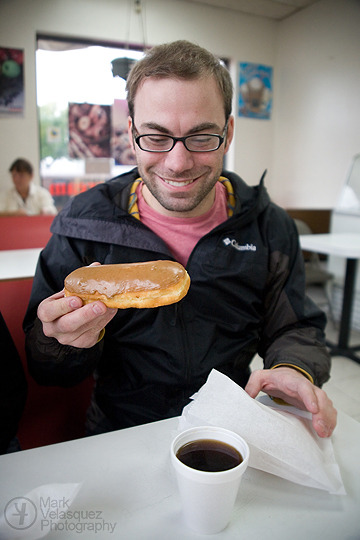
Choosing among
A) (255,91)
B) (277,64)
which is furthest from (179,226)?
(277,64)

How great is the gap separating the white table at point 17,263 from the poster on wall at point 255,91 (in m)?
5.31

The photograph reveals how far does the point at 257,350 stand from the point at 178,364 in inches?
13.5

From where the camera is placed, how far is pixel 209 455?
0.62 metres

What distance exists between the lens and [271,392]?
36.8 inches

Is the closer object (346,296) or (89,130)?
(346,296)

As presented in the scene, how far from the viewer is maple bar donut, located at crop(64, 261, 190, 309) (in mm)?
756

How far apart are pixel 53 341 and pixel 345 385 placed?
Result: 249cm

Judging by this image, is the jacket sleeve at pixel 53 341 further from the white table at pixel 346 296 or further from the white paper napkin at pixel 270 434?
the white table at pixel 346 296

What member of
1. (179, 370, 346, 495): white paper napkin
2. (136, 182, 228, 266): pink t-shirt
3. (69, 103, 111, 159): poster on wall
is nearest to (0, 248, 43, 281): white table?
(136, 182, 228, 266): pink t-shirt

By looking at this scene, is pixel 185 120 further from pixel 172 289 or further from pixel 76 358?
pixel 76 358

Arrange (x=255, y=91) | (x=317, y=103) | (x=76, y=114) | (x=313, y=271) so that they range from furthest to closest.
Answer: (x=255, y=91) → (x=317, y=103) → (x=76, y=114) → (x=313, y=271)

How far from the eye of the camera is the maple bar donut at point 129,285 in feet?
2.48

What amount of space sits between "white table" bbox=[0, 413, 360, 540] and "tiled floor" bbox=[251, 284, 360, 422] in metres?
1.69

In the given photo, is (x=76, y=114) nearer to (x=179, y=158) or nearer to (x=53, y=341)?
(x=179, y=158)
